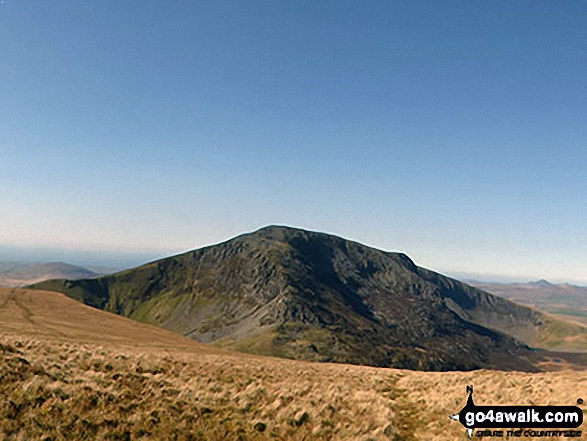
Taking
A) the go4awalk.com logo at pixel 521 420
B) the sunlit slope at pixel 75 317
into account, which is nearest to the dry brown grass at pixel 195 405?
the go4awalk.com logo at pixel 521 420

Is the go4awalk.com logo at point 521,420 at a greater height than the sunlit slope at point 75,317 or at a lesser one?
greater

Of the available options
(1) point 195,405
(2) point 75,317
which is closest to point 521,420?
(1) point 195,405

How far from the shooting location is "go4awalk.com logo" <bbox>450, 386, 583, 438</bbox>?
1339cm

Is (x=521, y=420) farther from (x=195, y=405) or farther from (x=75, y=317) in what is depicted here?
(x=75, y=317)

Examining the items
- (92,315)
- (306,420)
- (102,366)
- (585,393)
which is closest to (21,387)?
(102,366)

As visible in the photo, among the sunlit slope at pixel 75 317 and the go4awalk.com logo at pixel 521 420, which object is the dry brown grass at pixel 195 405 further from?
the sunlit slope at pixel 75 317

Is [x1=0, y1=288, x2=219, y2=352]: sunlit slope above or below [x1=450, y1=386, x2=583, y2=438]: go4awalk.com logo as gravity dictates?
→ below

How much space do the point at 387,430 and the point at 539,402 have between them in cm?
832

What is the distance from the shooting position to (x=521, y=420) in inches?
578

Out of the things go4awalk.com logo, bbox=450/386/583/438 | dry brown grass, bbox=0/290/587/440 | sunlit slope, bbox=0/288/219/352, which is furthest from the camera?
sunlit slope, bbox=0/288/219/352

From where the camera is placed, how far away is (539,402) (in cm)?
1689

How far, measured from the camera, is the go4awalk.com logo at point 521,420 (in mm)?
13391

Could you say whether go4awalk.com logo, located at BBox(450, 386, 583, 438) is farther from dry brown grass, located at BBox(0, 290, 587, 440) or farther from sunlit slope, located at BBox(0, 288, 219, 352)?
sunlit slope, located at BBox(0, 288, 219, 352)

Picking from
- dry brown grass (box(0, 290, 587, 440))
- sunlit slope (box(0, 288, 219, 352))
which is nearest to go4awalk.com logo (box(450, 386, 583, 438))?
dry brown grass (box(0, 290, 587, 440))
